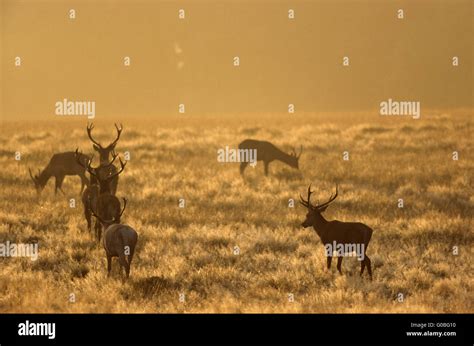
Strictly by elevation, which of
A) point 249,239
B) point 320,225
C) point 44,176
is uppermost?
point 44,176

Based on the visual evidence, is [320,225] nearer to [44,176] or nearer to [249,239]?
[249,239]

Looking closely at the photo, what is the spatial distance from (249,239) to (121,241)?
4.41 m

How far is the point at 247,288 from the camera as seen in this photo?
1186 cm

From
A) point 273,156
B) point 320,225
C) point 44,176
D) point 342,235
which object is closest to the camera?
point 342,235

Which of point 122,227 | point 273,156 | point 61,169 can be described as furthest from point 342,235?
point 273,156

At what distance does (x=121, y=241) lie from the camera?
37.3 ft

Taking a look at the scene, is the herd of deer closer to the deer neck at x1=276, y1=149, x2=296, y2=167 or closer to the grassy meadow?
the grassy meadow

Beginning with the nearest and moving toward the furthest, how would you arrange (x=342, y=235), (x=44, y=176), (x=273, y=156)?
(x=342, y=235) → (x=44, y=176) → (x=273, y=156)

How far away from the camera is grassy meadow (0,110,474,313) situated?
1109cm

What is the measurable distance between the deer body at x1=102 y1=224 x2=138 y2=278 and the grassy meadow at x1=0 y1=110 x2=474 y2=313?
441mm

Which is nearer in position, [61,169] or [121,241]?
[121,241]

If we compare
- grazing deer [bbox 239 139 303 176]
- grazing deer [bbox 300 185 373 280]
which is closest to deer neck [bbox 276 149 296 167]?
grazing deer [bbox 239 139 303 176]

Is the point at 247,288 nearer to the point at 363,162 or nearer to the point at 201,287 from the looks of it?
the point at 201,287

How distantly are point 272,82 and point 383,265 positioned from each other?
176083 millimetres
